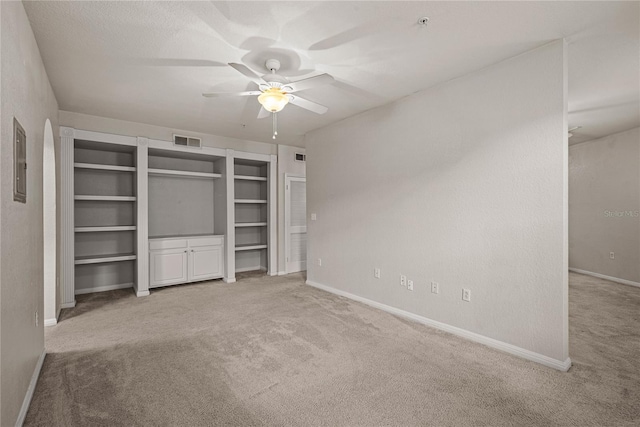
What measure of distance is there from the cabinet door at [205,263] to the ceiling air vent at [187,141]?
68.1 inches

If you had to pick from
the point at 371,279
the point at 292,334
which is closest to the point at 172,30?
the point at 292,334

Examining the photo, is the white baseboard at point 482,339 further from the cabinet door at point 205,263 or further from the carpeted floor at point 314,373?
the cabinet door at point 205,263

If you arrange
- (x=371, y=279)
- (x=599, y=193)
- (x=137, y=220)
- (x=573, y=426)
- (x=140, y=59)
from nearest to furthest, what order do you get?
(x=573, y=426), (x=140, y=59), (x=371, y=279), (x=137, y=220), (x=599, y=193)

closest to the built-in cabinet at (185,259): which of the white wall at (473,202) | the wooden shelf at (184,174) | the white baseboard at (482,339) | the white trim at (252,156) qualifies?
the wooden shelf at (184,174)

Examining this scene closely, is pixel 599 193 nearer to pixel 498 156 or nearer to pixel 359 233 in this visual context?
pixel 498 156

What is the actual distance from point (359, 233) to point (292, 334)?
5.60 feet

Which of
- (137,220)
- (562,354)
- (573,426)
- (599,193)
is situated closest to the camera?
(573,426)

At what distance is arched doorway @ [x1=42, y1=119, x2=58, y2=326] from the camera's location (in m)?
3.35

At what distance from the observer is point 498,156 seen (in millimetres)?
2768

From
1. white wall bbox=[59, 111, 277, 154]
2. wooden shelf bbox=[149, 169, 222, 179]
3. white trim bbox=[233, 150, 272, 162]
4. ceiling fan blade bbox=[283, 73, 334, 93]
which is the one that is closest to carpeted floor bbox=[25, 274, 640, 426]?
wooden shelf bbox=[149, 169, 222, 179]

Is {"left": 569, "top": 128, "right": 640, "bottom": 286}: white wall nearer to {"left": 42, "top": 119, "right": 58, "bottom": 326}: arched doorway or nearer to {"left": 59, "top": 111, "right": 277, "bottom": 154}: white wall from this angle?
{"left": 59, "top": 111, "right": 277, "bottom": 154}: white wall

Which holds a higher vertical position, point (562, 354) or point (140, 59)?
point (140, 59)

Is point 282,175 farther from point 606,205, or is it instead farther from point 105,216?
point 606,205

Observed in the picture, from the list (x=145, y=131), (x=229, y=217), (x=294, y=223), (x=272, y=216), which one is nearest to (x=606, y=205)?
(x=294, y=223)
